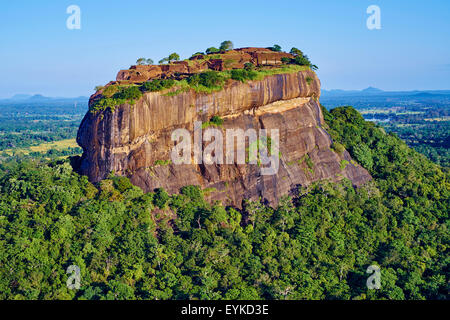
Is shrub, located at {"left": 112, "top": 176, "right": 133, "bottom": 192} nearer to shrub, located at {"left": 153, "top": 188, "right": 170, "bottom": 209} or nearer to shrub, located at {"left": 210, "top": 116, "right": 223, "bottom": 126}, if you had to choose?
shrub, located at {"left": 153, "top": 188, "right": 170, "bottom": 209}

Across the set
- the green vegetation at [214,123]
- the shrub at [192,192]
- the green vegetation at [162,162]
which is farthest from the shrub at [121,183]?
the green vegetation at [214,123]

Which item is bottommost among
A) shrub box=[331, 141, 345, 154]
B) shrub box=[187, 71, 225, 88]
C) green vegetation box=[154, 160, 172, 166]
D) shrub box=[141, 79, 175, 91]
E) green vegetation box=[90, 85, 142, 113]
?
green vegetation box=[154, 160, 172, 166]

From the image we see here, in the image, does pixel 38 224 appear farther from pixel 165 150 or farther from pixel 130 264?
pixel 165 150

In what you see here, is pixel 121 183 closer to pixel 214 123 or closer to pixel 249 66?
pixel 214 123

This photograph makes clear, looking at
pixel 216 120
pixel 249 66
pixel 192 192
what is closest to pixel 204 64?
pixel 249 66

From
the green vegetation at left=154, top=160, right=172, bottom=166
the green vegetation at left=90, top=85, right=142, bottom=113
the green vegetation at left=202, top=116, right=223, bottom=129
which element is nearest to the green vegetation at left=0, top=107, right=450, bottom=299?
the green vegetation at left=154, top=160, right=172, bottom=166

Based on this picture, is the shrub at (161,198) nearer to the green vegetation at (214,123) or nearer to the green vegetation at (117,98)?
the green vegetation at (214,123)
